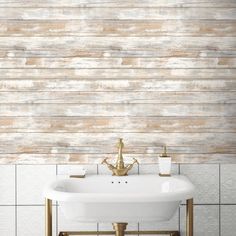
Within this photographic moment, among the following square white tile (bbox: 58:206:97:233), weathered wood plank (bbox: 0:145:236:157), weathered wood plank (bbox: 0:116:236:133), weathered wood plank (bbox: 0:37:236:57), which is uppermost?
weathered wood plank (bbox: 0:37:236:57)

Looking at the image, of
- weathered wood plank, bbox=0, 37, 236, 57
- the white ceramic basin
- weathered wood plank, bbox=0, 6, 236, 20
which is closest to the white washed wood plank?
weathered wood plank, bbox=0, 37, 236, 57

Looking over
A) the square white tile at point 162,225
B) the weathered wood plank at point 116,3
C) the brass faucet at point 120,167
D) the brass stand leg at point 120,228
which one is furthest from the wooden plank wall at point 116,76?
the brass stand leg at point 120,228

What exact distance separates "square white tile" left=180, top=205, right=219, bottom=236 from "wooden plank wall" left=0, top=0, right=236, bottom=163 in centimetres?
32

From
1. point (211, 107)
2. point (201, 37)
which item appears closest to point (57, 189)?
point (211, 107)

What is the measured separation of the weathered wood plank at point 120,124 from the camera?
307 cm

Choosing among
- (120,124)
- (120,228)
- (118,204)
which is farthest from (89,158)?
(118,204)

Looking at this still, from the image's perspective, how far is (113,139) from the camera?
308 centimetres

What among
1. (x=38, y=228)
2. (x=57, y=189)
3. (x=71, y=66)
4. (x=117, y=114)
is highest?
(x=71, y=66)

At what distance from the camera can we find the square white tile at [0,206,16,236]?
3.10 meters

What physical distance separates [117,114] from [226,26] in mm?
862

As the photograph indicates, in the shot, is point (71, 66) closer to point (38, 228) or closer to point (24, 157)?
point (24, 157)

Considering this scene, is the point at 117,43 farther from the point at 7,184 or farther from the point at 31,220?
the point at 31,220

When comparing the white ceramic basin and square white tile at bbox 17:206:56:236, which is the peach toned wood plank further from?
square white tile at bbox 17:206:56:236

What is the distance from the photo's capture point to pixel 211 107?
10.1ft
